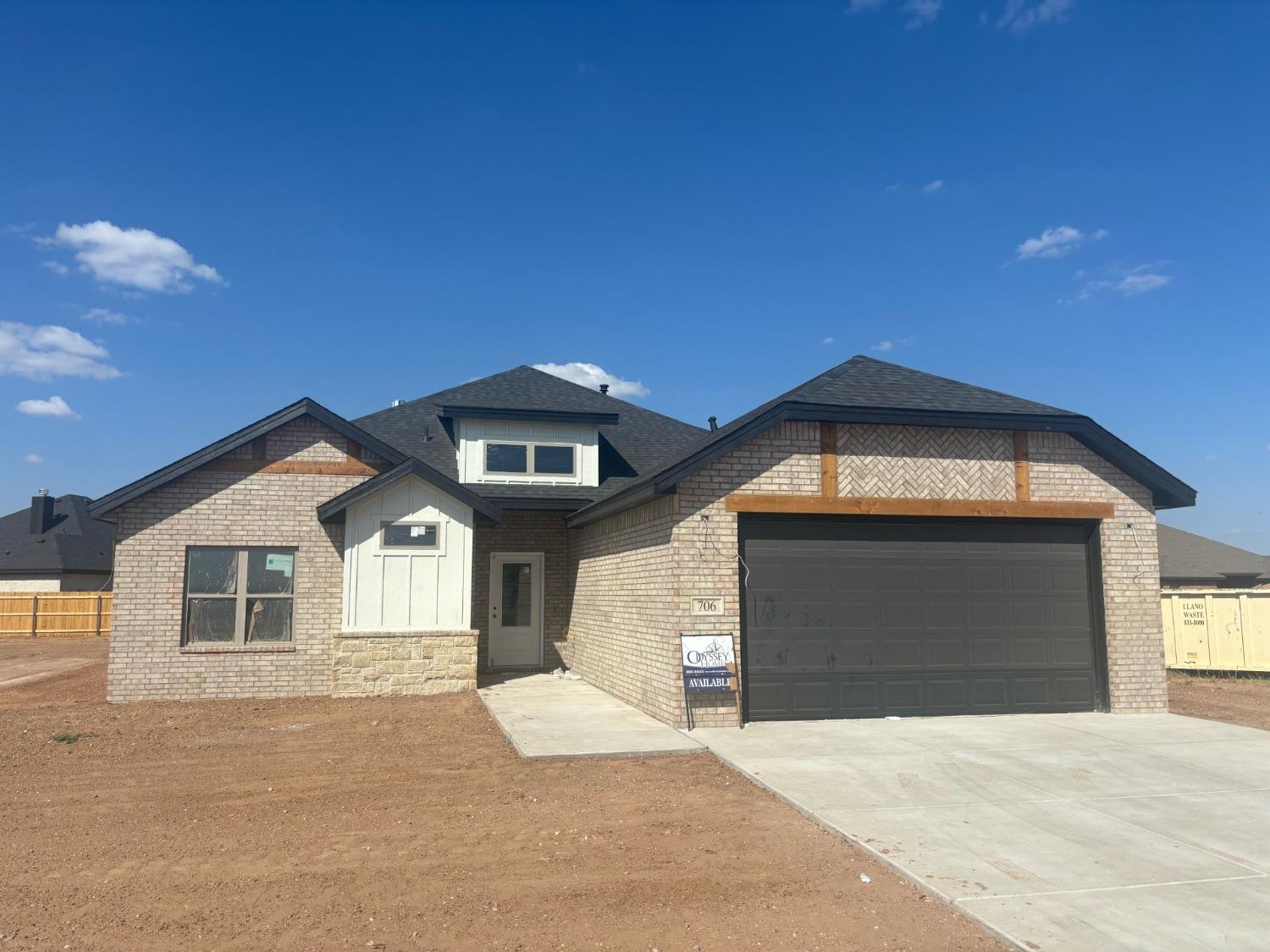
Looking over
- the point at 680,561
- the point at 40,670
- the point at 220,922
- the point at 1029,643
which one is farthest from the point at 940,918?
the point at 40,670

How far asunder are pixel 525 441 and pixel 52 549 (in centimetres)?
2872

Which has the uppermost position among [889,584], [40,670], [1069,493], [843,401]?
[843,401]

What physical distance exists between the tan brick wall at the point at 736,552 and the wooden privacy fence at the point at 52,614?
2515 cm

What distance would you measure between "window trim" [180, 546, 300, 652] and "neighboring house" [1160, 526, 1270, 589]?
100 ft

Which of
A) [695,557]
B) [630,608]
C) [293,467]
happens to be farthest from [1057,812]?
[293,467]

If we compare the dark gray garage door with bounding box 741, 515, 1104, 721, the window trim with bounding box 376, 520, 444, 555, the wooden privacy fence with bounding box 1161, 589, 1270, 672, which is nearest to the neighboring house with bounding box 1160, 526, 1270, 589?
the wooden privacy fence with bounding box 1161, 589, 1270, 672

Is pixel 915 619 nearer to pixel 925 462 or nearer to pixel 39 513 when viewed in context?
pixel 925 462

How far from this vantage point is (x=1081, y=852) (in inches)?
241

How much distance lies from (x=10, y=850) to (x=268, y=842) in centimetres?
178

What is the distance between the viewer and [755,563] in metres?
11.3

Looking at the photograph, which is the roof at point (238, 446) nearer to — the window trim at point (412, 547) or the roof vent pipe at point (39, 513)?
the window trim at point (412, 547)

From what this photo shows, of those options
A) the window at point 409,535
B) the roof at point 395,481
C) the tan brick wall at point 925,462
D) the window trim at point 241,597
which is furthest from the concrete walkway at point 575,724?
the tan brick wall at point 925,462

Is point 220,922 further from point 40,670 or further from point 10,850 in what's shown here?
point 40,670

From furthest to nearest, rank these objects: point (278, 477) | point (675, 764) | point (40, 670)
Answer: point (40, 670)
point (278, 477)
point (675, 764)
